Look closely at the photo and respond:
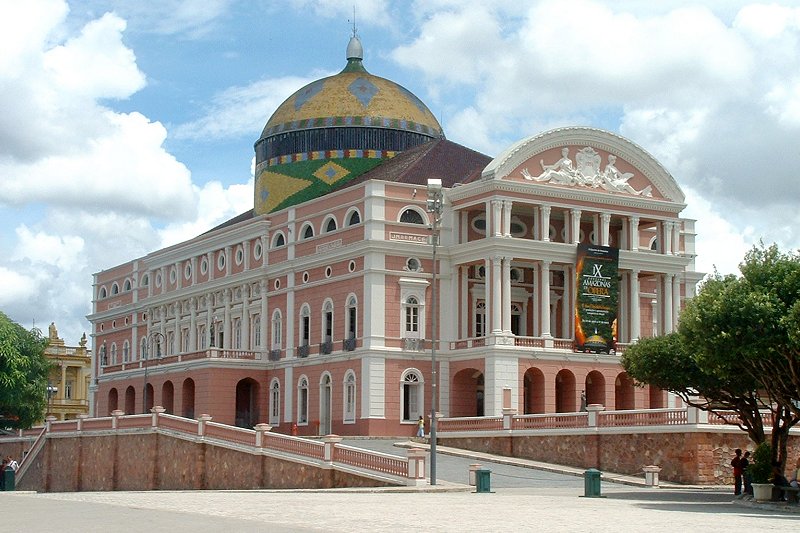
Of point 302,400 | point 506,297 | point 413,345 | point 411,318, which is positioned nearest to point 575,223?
point 506,297

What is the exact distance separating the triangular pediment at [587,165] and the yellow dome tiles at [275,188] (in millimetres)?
15142

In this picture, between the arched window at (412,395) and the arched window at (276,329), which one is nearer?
the arched window at (412,395)

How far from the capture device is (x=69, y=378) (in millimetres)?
120188

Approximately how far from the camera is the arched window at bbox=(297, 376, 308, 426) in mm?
66375

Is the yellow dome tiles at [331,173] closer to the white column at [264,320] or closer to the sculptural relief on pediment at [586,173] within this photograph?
the white column at [264,320]

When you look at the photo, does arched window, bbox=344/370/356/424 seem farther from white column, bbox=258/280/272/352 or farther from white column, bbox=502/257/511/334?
white column, bbox=258/280/272/352

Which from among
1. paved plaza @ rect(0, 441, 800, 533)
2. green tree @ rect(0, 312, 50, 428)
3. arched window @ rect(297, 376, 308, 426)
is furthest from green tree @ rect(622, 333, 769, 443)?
green tree @ rect(0, 312, 50, 428)

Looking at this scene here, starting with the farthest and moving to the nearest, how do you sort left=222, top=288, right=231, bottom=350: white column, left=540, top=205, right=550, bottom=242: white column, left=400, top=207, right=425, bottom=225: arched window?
left=222, top=288, right=231, bottom=350: white column < left=400, top=207, right=425, bottom=225: arched window < left=540, top=205, right=550, bottom=242: white column

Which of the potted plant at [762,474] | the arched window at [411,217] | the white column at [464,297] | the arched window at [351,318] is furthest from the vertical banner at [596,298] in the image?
the potted plant at [762,474]

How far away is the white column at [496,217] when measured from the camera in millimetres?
60844

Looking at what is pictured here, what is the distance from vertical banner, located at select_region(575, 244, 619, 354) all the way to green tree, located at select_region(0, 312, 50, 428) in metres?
36.1

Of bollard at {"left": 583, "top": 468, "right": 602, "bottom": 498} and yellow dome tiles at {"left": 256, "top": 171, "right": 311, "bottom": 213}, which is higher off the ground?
yellow dome tiles at {"left": 256, "top": 171, "right": 311, "bottom": 213}

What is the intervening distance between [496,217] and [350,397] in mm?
9951

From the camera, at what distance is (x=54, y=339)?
12181cm
